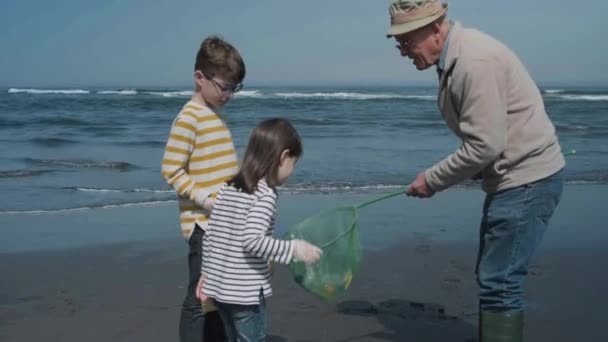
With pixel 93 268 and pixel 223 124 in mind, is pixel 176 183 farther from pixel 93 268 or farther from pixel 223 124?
pixel 93 268

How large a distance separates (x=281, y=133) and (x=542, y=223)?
1250 millimetres

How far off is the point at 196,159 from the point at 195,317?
770 mm

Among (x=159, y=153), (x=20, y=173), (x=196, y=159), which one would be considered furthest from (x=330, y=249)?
(x=159, y=153)

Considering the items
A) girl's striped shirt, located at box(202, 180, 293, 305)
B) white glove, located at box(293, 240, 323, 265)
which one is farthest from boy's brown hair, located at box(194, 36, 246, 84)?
white glove, located at box(293, 240, 323, 265)

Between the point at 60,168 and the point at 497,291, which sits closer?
the point at 497,291

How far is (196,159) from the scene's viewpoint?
11.2ft

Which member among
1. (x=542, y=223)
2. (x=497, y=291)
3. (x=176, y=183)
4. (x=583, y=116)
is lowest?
(x=583, y=116)

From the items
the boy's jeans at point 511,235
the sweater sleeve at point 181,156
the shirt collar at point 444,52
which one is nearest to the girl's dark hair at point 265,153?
the sweater sleeve at point 181,156

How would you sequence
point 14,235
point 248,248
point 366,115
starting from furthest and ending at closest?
point 366,115 < point 14,235 < point 248,248

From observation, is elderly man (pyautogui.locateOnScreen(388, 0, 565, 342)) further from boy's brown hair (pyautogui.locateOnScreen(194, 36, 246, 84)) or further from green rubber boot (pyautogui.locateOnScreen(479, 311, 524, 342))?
boy's brown hair (pyautogui.locateOnScreen(194, 36, 246, 84))

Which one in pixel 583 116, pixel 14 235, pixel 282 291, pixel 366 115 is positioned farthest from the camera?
pixel 366 115

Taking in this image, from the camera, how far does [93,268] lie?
582 centimetres

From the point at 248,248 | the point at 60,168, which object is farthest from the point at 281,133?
the point at 60,168

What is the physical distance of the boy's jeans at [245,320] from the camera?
10.2ft
